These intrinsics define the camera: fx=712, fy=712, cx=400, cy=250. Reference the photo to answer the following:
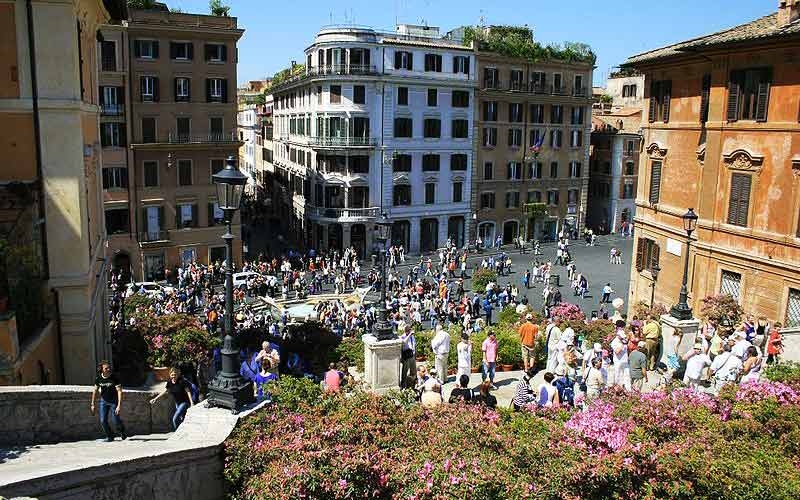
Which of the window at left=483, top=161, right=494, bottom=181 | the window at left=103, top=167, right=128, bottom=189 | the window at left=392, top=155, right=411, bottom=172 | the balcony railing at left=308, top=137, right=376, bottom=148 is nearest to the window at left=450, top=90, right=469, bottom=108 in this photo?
the window at left=483, top=161, right=494, bottom=181

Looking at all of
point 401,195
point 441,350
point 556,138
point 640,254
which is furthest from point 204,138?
point 441,350

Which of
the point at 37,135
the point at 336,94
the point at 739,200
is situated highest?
the point at 336,94

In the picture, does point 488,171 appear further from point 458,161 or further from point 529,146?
point 529,146

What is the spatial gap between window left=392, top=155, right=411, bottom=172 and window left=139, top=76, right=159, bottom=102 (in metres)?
17.0

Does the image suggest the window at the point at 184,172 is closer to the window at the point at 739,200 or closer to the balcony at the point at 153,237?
the balcony at the point at 153,237

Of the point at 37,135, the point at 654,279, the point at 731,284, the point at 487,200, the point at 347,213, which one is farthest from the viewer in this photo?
the point at 487,200

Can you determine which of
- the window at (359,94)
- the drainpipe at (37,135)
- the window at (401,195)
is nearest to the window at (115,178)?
the window at (359,94)

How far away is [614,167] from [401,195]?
73.2ft

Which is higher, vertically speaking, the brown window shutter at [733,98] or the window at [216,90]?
the window at [216,90]

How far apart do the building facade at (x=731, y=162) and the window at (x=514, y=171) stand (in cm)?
2841

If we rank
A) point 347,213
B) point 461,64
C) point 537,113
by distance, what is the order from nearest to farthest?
point 347,213 < point 461,64 < point 537,113

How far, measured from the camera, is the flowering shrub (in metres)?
8.52

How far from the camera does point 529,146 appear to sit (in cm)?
5822

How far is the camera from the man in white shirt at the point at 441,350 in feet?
50.8
